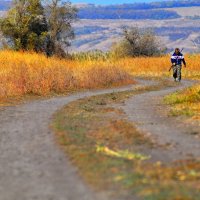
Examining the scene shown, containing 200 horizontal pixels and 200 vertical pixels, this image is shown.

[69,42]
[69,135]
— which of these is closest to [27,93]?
[69,135]

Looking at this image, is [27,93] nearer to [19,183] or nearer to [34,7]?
[19,183]

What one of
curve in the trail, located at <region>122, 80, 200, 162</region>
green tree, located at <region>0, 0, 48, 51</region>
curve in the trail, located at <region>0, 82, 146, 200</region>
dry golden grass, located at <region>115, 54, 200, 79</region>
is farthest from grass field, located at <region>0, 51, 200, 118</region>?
dry golden grass, located at <region>115, 54, 200, 79</region>

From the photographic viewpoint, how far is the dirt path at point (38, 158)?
8.01 metres

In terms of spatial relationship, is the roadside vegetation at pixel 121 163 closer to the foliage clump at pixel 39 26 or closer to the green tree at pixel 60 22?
the foliage clump at pixel 39 26

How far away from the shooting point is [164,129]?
45.8 ft

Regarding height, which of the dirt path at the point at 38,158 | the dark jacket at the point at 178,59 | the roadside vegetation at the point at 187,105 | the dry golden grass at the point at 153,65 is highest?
the dirt path at the point at 38,158

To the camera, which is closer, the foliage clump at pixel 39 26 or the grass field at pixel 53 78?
the grass field at pixel 53 78

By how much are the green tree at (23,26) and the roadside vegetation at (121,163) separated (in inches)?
1363

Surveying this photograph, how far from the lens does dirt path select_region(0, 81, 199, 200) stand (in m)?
8.01

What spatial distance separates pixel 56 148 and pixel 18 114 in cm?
666

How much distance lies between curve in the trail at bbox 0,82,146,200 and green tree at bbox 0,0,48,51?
34.2 meters

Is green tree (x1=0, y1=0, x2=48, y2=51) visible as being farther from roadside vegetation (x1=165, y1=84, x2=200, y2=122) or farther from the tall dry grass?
roadside vegetation (x1=165, y1=84, x2=200, y2=122)

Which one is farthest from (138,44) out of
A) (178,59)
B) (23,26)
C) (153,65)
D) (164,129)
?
(164,129)

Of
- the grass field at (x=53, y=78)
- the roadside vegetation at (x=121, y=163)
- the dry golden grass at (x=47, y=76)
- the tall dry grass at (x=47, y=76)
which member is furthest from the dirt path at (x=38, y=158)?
the tall dry grass at (x=47, y=76)
